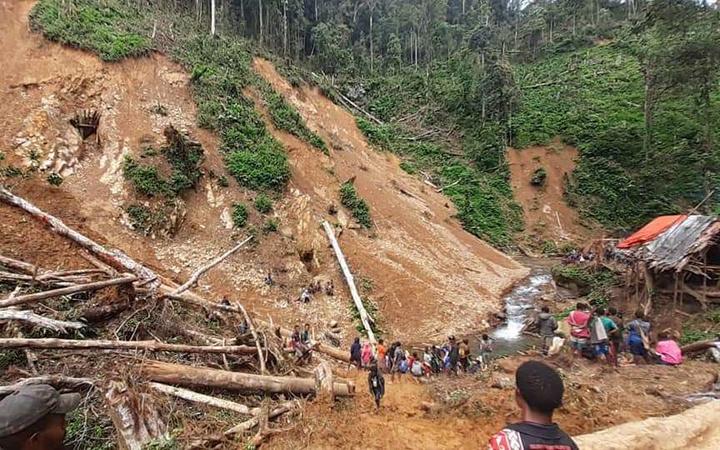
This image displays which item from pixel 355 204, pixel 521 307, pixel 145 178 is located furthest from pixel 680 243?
pixel 145 178

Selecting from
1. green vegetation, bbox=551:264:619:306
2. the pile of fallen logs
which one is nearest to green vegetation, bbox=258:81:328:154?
green vegetation, bbox=551:264:619:306

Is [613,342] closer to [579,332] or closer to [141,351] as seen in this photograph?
[579,332]

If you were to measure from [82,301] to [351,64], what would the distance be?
44850 mm

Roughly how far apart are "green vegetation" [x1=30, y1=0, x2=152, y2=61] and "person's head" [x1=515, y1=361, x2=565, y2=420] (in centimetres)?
2118

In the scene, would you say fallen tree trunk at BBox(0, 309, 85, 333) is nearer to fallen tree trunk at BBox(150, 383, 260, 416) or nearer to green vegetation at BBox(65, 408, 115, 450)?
green vegetation at BBox(65, 408, 115, 450)

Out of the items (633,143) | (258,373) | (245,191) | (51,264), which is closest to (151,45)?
(245,191)

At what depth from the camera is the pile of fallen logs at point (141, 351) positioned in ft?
14.8

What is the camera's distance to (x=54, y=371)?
4934 mm

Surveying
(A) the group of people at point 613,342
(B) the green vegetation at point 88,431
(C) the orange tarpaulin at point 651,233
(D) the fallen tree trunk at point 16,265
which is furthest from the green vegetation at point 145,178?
(C) the orange tarpaulin at point 651,233

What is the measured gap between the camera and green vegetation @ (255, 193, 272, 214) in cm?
1698

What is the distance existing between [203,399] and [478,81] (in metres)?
40.3

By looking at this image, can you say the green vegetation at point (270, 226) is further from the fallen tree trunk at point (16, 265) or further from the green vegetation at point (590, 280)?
the green vegetation at point (590, 280)

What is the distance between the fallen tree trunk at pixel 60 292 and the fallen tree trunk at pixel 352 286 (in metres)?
8.32

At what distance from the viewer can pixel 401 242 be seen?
67.6 feet
